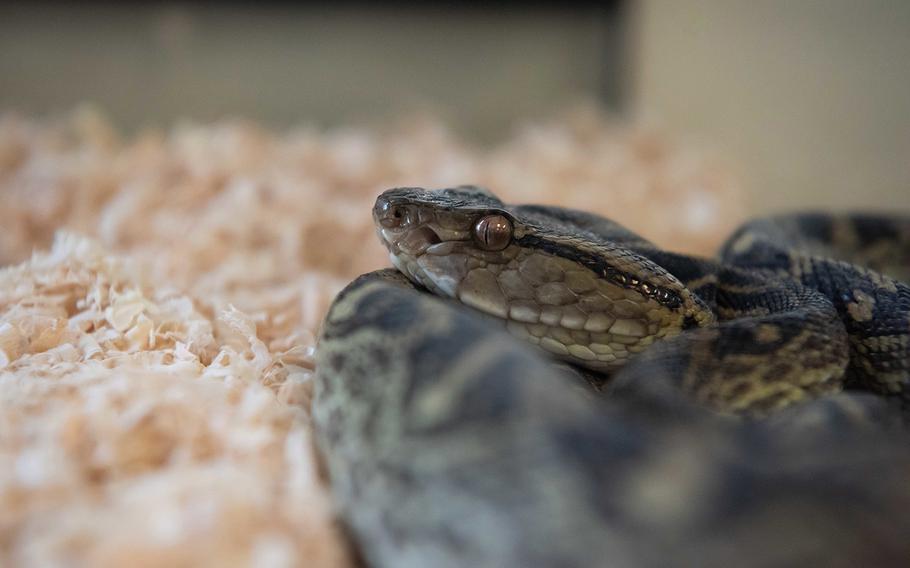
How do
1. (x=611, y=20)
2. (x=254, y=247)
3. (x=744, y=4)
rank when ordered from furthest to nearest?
(x=611, y=20), (x=744, y=4), (x=254, y=247)

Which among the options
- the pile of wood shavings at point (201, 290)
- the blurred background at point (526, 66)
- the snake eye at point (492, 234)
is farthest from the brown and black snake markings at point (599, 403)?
the blurred background at point (526, 66)

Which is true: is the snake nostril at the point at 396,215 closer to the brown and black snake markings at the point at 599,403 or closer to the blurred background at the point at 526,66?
the brown and black snake markings at the point at 599,403

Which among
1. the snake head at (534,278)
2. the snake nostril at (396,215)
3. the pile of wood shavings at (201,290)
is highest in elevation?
the snake nostril at (396,215)

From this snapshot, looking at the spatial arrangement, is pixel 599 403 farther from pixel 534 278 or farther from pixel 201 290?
pixel 201 290

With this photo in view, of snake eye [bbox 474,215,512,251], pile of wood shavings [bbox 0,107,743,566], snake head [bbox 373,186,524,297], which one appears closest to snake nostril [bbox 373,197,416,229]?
snake head [bbox 373,186,524,297]

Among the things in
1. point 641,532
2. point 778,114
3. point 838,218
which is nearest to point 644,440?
point 641,532

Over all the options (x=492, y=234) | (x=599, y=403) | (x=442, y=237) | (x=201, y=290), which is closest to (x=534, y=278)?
(x=492, y=234)

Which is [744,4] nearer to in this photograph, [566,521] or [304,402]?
[304,402]
